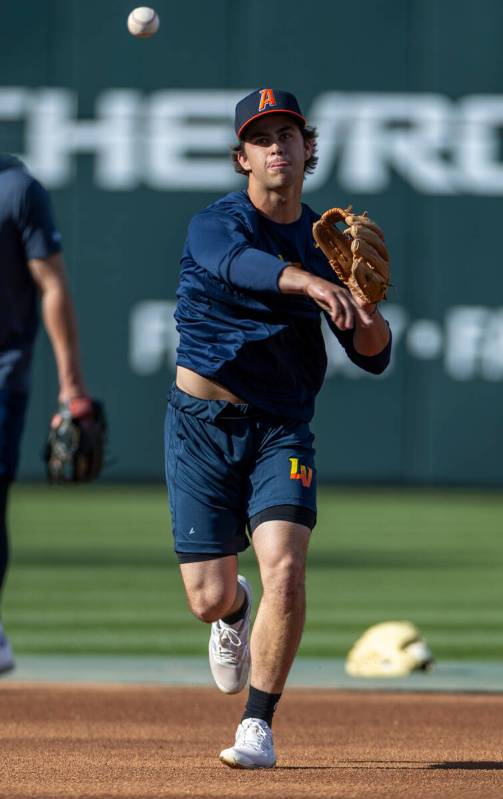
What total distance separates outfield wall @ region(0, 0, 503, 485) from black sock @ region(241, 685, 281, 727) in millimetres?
12191

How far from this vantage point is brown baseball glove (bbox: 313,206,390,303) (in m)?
5.22

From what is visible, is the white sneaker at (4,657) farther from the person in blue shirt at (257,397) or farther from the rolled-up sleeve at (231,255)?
the rolled-up sleeve at (231,255)

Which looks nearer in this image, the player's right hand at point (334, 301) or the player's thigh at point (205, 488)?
the player's right hand at point (334, 301)

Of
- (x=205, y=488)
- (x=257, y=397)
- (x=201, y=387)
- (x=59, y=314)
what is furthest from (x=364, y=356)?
(x=59, y=314)

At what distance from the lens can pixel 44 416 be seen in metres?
17.3

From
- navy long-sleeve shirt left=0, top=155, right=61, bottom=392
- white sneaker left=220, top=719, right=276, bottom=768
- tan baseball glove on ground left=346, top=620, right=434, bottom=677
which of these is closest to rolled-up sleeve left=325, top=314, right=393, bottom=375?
white sneaker left=220, top=719, right=276, bottom=768

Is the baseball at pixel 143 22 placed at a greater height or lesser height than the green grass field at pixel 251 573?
greater

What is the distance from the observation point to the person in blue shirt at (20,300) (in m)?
6.77

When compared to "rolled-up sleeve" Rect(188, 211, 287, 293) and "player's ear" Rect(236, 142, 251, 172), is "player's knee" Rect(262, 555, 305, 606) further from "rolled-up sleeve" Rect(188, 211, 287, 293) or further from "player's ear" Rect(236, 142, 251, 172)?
"player's ear" Rect(236, 142, 251, 172)

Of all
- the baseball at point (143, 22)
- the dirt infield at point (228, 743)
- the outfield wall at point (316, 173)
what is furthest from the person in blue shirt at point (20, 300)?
the outfield wall at point (316, 173)

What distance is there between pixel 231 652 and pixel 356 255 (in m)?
1.55

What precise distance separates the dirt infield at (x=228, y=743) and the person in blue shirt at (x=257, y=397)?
301 millimetres

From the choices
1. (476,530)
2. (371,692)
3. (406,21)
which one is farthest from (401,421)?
(371,692)

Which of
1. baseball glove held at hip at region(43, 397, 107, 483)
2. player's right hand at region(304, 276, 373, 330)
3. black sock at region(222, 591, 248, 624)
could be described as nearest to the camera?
player's right hand at region(304, 276, 373, 330)
